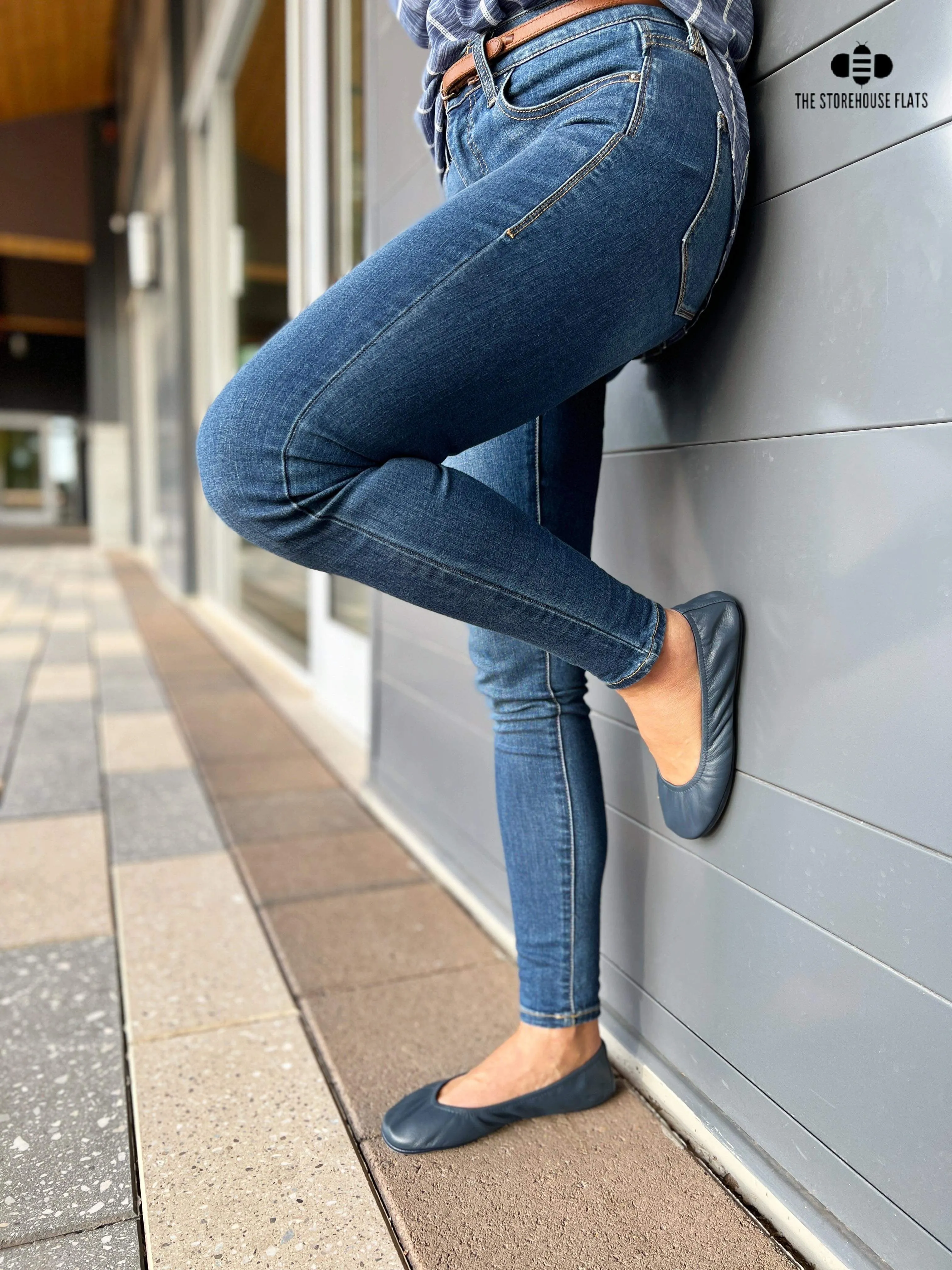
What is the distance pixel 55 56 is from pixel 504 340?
10.7 meters

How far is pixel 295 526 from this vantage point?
2.18ft

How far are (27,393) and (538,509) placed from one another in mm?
18112

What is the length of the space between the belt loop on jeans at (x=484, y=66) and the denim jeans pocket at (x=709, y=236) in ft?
0.58

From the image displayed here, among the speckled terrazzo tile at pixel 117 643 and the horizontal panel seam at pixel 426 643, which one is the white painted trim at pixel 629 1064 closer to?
the horizontal panel seam at pixel 426 643

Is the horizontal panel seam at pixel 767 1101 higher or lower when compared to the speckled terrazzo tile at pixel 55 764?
higher

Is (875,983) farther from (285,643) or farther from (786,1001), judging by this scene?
(285,643)

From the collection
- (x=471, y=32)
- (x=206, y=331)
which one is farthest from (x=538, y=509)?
(x=206, y=331)

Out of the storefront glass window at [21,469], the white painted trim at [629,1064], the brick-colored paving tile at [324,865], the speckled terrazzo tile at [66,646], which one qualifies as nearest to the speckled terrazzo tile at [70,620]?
the speckled terrazzo tile at [66,646]

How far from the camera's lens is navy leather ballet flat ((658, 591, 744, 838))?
763mm

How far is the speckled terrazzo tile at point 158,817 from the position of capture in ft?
5.04

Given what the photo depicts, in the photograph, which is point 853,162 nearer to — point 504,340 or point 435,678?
point 504,340

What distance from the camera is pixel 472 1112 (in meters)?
0.83

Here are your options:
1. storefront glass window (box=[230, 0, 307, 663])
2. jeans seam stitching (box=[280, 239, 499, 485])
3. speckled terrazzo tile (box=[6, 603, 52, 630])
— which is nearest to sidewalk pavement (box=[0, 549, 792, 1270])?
jeans seam stitching (box=[280, 239, 499, 485])

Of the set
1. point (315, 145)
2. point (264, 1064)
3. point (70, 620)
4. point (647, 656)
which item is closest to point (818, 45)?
point (647, 656)
